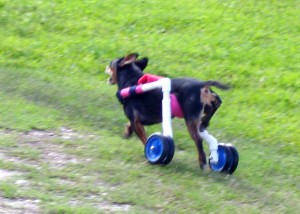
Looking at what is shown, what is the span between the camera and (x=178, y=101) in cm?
755

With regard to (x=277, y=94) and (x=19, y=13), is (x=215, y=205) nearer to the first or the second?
(x=277, y=94)

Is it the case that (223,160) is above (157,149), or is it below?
below

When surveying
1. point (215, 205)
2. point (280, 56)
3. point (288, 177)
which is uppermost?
point (215, 205)

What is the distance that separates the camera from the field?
6.77 m

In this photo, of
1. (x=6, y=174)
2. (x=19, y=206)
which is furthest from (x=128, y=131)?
(x=19, y=206)

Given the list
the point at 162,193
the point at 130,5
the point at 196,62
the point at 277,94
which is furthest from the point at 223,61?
the point at 162,193

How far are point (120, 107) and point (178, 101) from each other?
7.79ft

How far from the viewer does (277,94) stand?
1088 cm

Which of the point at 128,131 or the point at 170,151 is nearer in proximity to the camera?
the point at 170,151

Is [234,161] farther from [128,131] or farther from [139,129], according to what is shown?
[128,131]

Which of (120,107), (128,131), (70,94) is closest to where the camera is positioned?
(128,131)

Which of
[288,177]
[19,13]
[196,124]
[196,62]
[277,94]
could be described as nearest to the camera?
[196,124]

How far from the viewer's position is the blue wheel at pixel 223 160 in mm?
7562

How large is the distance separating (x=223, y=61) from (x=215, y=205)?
5600 mm
